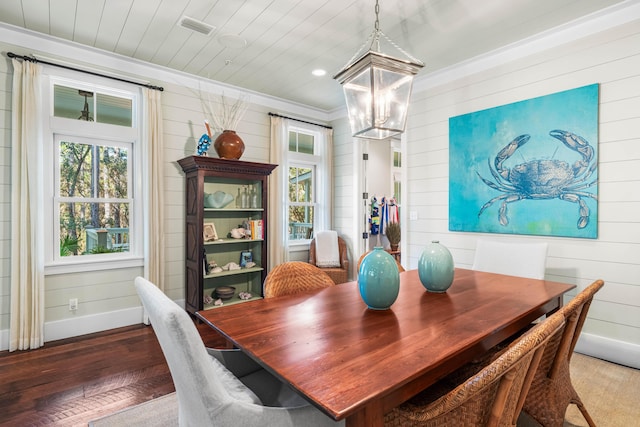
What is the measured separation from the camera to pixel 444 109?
3715mm

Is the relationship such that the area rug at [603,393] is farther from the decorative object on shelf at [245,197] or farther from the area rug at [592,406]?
the decorative object on shelf at [245,197]

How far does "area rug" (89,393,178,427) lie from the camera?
6.27 ft

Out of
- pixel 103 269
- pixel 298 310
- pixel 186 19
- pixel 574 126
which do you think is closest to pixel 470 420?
pixel 298 310

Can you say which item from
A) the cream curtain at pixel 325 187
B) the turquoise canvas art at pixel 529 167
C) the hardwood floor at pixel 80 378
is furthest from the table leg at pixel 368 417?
the cream curtain at pixel 325 187

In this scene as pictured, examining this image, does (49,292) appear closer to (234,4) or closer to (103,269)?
(103,269)

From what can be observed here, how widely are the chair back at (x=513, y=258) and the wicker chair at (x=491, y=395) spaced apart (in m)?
1.58

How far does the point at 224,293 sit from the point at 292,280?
80.6 inches

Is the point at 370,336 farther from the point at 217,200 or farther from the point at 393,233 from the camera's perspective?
the point at 393,233

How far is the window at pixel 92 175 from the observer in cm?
314

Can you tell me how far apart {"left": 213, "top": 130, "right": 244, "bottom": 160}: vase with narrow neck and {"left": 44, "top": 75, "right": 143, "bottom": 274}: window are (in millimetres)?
807

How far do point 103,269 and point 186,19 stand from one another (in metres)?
2.48

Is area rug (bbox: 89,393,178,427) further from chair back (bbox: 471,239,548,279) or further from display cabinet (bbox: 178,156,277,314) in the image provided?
chair back (bbox: 471,239,548,279)

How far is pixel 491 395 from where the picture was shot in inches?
42.2

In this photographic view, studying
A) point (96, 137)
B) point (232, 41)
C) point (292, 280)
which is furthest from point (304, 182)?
point (292, 280)
